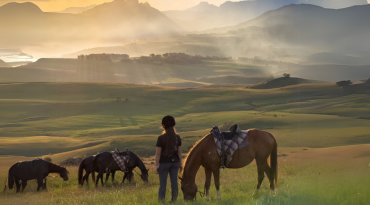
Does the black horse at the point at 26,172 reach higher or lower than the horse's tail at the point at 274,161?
lower

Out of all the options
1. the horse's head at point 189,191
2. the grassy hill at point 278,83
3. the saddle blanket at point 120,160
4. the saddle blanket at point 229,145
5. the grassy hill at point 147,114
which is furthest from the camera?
the grassy hill at point 278,83

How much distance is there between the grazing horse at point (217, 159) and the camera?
11.8 metres

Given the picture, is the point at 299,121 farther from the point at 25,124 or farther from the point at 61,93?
the point at 61,93

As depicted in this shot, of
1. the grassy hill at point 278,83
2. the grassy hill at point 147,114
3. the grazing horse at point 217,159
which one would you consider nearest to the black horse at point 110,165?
the grazing horse at point 217,159

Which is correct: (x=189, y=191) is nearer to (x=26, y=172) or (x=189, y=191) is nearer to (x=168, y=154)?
(x=168, y=154)

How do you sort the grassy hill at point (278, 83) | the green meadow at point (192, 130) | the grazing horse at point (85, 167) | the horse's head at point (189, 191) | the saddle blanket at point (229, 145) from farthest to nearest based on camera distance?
the grassy hill at point (278, 83) → the grazing horse at point (85, 167) → the green meadow at point (192, 130) → the saddle blanket at point (229, 145) → the horse's head at point (189, 191)

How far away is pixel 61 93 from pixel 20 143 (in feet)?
259

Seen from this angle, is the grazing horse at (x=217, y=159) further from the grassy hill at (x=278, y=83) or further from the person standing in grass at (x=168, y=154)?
the grassy hill at (x=278, y=83)

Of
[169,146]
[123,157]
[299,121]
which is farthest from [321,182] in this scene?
[299,121]

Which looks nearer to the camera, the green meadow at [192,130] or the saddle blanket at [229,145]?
the saddle blanket at [229,145]

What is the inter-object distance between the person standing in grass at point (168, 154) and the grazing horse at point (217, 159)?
32 centimetres

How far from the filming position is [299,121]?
66125mm

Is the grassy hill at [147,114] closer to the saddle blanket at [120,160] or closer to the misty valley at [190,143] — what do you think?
the misty valley at [190,143]

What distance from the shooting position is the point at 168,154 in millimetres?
11516
